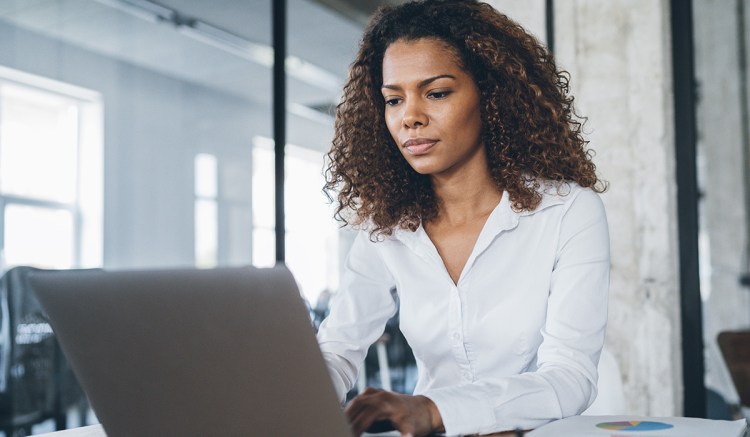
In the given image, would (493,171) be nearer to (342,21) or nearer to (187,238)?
(342,21)

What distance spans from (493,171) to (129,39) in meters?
4.95

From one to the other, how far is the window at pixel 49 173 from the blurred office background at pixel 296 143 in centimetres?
1

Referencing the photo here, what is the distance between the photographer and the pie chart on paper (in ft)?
2.78

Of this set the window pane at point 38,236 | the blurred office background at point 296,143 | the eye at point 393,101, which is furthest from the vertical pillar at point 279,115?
the window pane at point 38,236

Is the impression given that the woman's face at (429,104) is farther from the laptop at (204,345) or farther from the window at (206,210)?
the window at (206,210)

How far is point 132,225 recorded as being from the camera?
5.54 metres

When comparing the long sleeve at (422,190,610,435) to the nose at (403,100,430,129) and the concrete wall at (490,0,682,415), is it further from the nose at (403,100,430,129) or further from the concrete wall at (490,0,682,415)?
the concrete wall at (490,0,682,415)

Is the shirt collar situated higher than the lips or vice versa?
the lips

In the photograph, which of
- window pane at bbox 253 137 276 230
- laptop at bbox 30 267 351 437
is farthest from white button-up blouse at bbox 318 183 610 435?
window pane at bbox 253 137 276 230

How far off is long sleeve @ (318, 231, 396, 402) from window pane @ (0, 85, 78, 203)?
3.09 m

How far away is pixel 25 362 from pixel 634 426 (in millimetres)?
3354

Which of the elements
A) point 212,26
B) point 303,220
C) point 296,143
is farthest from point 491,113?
point 296,143

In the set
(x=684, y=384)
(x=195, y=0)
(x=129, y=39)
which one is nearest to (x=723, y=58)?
(x=684, y=384)

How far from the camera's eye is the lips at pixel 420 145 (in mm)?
1378
